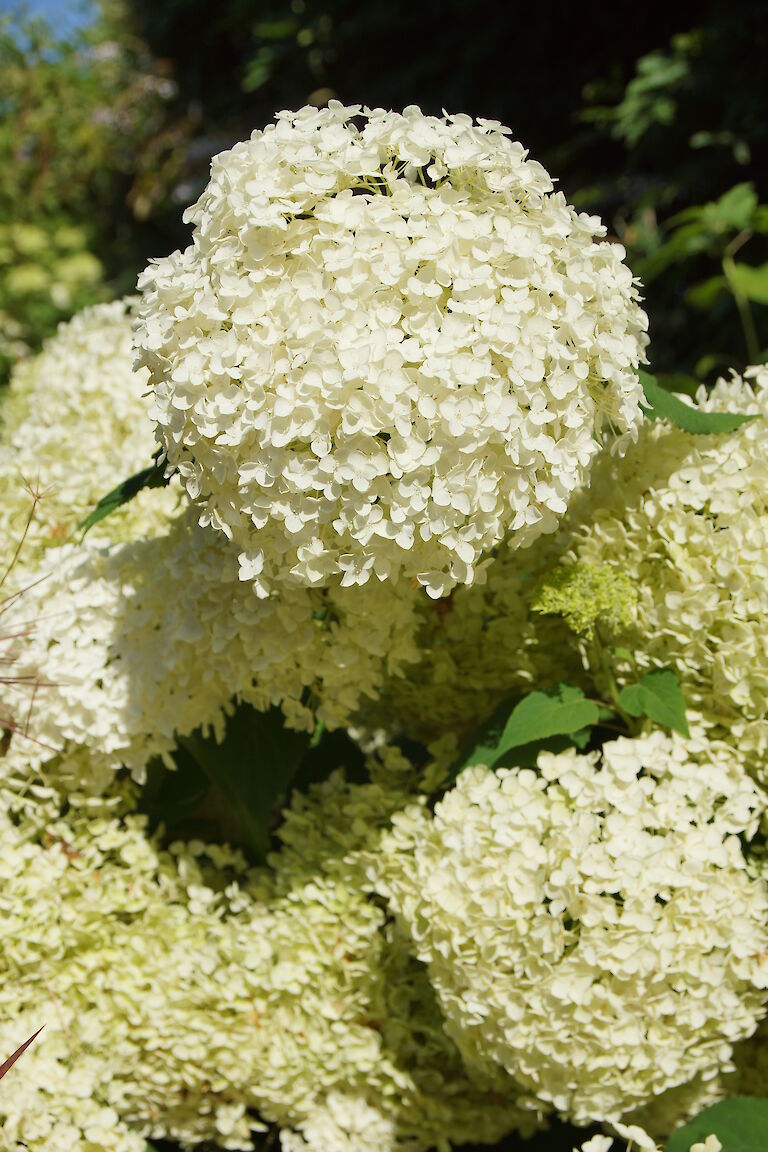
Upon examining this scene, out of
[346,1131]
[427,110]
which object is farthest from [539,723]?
[427,110]

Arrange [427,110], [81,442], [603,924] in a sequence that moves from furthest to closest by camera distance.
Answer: [427,110] → [81,442] → [603,924]

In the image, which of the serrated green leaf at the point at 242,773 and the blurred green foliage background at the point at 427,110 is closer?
the serrated green leaf at the point at 242,773

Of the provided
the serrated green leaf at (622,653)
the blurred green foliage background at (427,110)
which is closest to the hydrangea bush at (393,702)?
the serrated green leaf at (622,653)

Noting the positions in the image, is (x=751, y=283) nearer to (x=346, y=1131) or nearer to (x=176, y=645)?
(x=176, y=645)

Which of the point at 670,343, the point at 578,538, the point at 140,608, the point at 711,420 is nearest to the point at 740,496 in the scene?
the point at 711,420

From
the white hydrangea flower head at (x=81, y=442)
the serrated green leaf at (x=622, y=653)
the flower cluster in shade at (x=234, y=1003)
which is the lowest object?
the flower cluster in shade at (x=234, y=1003)

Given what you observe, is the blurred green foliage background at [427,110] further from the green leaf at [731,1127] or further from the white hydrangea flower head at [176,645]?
the green leaf at [731,1127]
